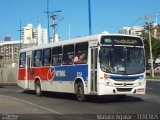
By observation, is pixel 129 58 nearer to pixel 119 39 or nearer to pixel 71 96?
pixel 119 39

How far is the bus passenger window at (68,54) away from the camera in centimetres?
2236

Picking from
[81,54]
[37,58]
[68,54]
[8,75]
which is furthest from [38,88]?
[8,75]

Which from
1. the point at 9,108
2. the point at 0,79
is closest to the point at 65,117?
the point at 9,108

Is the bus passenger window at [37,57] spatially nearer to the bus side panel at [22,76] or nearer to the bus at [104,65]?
the bus side panel at [22,76]

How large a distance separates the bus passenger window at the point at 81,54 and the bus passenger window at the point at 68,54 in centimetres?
45

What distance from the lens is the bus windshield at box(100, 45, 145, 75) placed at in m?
19.7

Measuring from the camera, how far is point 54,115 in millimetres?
15398

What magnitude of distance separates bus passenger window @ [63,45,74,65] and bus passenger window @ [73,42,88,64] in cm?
45

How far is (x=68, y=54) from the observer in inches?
893

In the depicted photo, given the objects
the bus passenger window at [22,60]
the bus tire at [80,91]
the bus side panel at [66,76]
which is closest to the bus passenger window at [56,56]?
the bus side panel at [66,76]

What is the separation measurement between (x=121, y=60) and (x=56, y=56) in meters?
5.34

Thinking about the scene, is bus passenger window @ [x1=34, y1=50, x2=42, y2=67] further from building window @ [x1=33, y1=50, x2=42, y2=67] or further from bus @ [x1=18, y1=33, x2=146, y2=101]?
bus @ [x1=18, y1=33, x2=146, y2=101]

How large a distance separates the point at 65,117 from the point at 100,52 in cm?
551

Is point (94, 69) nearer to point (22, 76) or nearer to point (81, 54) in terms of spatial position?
point (81, 54)
